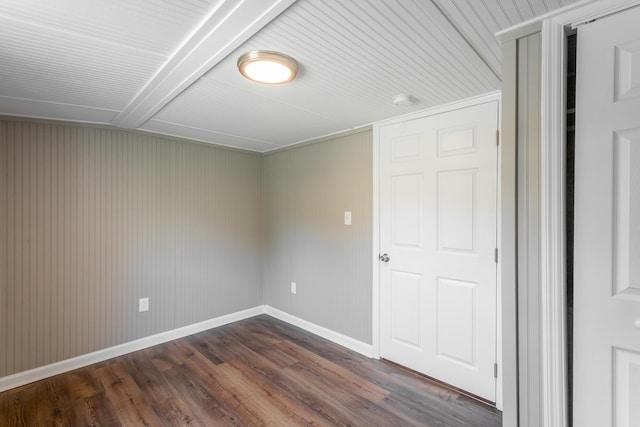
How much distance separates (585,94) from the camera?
1.14 m

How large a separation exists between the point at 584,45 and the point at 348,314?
2494 mm

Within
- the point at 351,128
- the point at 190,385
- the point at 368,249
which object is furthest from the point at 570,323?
the point at 190,385

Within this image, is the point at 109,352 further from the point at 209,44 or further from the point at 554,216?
the point at 554,216

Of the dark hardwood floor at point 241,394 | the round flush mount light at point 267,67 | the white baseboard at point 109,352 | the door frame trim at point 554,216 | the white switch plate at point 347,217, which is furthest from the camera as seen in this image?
the white switch plate at point 347,217

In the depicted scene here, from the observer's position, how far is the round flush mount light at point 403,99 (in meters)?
2.04

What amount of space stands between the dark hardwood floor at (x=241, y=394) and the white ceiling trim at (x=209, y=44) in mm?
2071

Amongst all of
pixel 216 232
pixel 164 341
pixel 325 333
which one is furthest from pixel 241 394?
pixel 216 232

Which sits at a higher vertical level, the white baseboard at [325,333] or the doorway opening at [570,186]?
the doorway opening at [570,186]

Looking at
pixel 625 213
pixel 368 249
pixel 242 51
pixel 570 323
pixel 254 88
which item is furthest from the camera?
pixel 368 249

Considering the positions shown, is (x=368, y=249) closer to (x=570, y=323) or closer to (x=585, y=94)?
(x=570, y=323)

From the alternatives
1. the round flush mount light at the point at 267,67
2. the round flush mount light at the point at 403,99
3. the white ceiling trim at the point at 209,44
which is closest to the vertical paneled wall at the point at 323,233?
the round flush mount light at the point at 403,99

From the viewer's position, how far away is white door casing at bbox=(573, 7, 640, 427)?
3.48ft

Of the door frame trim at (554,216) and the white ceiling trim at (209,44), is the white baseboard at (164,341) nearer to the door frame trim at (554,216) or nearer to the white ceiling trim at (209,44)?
the door frame trim at (554,216)

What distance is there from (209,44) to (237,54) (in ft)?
0.47
